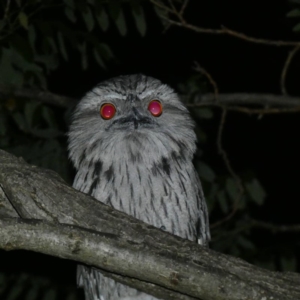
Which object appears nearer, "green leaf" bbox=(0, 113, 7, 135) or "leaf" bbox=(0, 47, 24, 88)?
"leaf" bbox=(0, 47, 24, 88)

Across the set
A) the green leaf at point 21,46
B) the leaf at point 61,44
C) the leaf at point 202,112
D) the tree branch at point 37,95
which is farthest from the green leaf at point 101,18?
the leaf at point 202,112

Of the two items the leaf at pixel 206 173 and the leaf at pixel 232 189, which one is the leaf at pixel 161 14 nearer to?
the leaf at pixel 206 173

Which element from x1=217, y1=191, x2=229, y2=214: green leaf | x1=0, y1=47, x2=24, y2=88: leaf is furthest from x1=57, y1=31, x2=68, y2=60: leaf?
x1=217, y1=191, x2=229, y2=214: green leaf

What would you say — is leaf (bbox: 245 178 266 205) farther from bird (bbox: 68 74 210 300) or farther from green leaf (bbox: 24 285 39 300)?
green leaf (bbox: 24 285 39 300)

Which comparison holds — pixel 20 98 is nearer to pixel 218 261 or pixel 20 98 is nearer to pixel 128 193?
pixel 128 193

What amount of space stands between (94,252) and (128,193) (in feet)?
3.66

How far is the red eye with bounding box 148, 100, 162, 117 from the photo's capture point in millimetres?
3521

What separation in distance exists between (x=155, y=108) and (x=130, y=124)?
19 centimetres

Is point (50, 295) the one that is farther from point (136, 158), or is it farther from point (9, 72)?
point (136, 158)

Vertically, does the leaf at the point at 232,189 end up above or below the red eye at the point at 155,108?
below

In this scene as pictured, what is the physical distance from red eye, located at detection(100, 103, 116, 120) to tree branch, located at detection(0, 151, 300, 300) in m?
1.04

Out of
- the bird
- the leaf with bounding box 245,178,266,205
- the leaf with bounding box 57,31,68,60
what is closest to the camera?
the bird

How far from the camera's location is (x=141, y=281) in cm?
243

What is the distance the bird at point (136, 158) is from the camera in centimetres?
335
